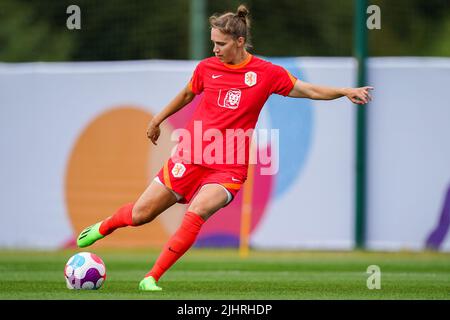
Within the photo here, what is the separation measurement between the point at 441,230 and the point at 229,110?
6.23 meters

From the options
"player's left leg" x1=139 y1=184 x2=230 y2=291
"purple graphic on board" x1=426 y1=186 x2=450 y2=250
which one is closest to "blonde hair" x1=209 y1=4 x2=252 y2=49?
"player's left leg" x1=139 y1=184 x2=230 y2=291

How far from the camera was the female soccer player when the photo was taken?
7777 mm

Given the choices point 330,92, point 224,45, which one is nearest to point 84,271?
point 224,45

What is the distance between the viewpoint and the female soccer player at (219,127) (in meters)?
7.78

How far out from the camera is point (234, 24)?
791 cm

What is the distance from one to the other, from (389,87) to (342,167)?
49.4 inches

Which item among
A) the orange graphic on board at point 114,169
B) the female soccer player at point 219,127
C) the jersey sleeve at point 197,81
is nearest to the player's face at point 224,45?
the female soccer player at point 219,127

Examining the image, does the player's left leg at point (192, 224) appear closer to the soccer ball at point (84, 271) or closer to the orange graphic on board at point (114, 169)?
the soccer ball at point (84, 271)

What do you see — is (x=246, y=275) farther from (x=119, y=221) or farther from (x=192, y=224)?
(x=192, y=224)

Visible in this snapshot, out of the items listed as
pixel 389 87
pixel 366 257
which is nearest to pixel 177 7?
pixel 389 87

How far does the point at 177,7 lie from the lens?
15.8m

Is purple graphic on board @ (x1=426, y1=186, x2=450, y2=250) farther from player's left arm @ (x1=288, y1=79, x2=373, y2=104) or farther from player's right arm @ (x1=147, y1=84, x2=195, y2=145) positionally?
player's right arm @ (x1=147, y1=84, x2=195, y2=145)
